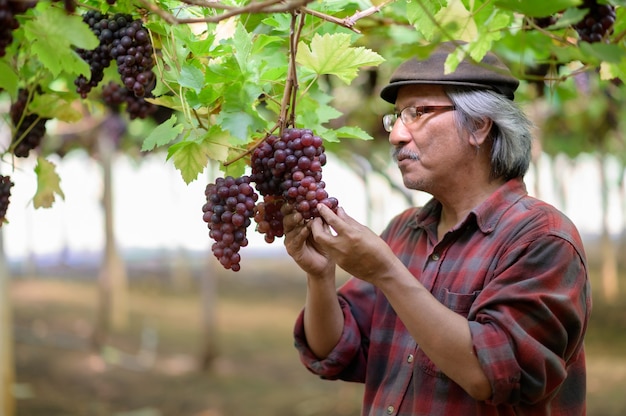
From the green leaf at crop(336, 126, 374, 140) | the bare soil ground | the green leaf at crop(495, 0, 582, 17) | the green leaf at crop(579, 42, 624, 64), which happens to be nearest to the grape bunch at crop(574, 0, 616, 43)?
the green leaf at crop(495, 0, 582, 17)

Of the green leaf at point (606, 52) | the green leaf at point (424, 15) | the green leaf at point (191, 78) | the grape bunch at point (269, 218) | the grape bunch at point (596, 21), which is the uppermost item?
the green leaf at point (424, 15)

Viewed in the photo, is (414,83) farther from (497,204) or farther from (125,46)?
(125,46)

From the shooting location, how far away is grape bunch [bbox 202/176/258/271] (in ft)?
5.34

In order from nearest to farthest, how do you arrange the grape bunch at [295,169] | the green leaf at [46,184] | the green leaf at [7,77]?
the grape bunch at [295,169]
the green leaf at [7,77]
the green leaf at [46,184]

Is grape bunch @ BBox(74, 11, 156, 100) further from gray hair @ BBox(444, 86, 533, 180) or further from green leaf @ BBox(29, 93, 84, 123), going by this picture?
gray hair @ BBox(444, 86, 533, 180)

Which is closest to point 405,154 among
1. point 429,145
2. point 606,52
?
point 429,145

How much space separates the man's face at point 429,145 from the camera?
2.04 m

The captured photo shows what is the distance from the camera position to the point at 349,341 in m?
2.27

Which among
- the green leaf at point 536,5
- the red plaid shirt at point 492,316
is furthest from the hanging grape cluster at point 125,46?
the red plaid shirt at point 492,316

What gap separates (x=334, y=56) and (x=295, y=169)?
311mm

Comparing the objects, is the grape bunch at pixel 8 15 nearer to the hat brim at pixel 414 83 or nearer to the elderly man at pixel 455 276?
the elderly man at pixel 455 276

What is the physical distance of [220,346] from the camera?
10758 mm

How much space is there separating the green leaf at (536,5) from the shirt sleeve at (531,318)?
55cm

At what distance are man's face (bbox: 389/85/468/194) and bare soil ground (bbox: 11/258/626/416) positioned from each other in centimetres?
575
